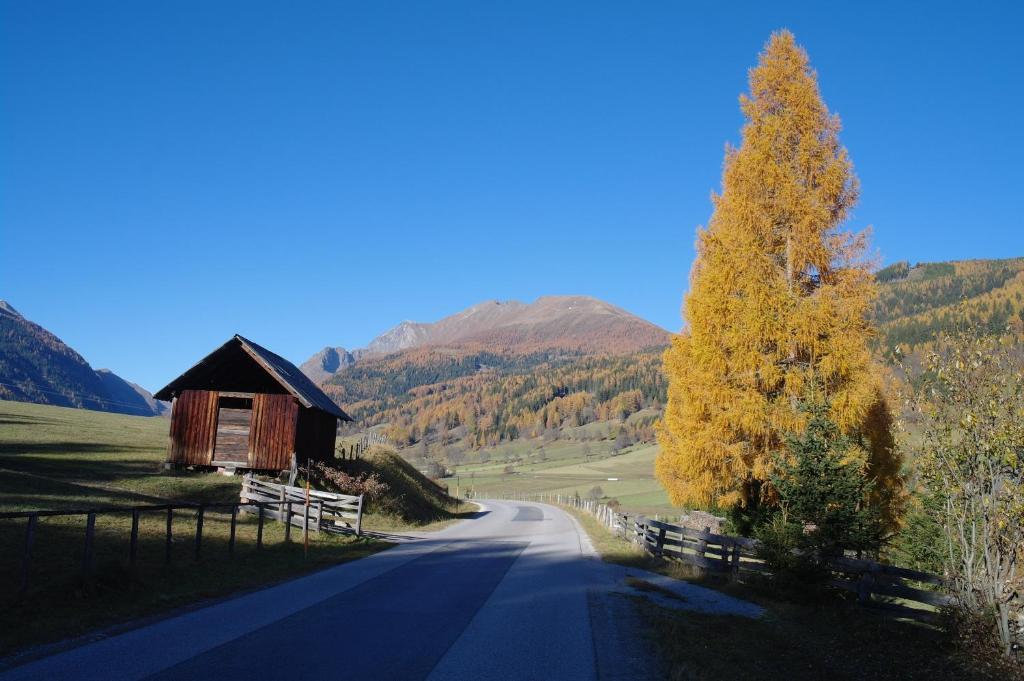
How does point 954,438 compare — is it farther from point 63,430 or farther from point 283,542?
point 63,430

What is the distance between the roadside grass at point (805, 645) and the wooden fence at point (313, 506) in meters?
13.5

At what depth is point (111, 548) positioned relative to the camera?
14.0 m

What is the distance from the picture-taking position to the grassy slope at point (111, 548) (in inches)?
373

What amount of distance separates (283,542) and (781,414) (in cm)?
1374

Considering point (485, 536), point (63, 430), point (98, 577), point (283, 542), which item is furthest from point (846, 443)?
point (63, 430)

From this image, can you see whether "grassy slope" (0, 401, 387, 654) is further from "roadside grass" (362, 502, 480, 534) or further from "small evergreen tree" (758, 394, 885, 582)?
"small evergreen tree" (758, 394, 885, 582)

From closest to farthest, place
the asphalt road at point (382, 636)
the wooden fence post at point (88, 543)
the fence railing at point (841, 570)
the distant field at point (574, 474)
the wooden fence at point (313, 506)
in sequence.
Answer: the asphalt road at point (382, 636), the wooden fence post at point (88, 543), the fence railing at point (841, 570), the wooden fence at point (313, 506), the distant field at point (574, 474)

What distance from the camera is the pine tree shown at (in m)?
17.2

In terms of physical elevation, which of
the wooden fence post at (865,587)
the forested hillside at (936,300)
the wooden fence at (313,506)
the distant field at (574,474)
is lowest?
the distant field at (574,474)

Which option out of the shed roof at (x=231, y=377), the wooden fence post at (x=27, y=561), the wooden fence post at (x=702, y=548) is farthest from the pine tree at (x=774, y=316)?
the shed roof at (x=231, y=377)

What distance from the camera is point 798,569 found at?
40.6 ft

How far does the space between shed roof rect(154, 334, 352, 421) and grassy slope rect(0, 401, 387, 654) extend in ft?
12.2

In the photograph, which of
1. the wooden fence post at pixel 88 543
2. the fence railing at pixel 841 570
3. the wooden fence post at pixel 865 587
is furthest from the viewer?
the wooden fence post at pixel 865 587

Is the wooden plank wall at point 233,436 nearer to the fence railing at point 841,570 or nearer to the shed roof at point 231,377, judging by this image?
the shed roof at point 231,377
